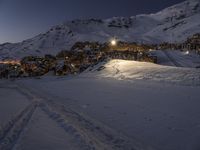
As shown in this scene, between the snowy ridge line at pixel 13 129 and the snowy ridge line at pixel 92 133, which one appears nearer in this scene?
the snowy ridge line at pixel 92 133

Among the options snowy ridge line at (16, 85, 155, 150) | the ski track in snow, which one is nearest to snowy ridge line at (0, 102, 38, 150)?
the ski track in snow

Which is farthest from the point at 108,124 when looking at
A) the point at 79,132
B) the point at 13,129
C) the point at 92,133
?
the point at 13,129

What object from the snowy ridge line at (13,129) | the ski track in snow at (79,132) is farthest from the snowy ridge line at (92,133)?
the snowy ridge line at (13,129)

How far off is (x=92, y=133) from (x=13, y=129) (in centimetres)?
328

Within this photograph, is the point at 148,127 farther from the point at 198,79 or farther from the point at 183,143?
the point at 198,79

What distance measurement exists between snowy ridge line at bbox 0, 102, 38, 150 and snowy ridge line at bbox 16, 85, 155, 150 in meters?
Result: 1.24

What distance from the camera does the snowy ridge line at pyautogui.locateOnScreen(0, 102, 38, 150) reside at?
9.34m

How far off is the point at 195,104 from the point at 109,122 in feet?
18.5

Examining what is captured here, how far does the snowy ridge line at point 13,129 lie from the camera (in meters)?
9.34

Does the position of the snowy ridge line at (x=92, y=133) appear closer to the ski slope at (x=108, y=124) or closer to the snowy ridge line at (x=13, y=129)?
the ski slope at (x=108, y=124)

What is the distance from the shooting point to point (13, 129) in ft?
36.7

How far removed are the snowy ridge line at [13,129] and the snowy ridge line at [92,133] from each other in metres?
1.24

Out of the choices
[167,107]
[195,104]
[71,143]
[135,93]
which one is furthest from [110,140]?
[135,93]

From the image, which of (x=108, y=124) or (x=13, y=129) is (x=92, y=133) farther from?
(x=13, y=129)
